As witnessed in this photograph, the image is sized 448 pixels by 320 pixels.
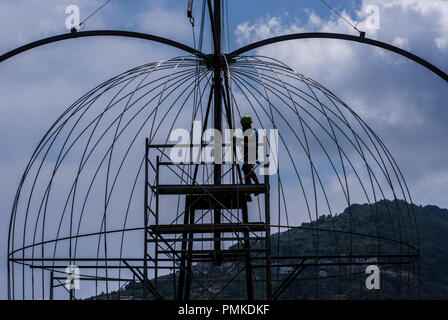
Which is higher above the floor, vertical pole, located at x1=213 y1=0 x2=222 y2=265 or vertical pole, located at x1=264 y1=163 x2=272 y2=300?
vertical pole, located at x1=213 y1=0 x2=222 y2=265

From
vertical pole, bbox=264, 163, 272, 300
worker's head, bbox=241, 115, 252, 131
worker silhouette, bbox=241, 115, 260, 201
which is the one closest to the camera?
vertical pole, bbox=264, 163, 272, 300

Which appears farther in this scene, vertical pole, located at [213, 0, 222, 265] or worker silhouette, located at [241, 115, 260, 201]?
vertical pole, located at [213, 0, 222, 265]

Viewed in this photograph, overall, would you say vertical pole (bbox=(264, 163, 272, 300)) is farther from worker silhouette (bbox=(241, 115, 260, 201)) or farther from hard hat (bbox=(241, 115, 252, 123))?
hard hat (bbox=(241, 115, 252, 123))

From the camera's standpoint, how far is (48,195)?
20391 millimetres

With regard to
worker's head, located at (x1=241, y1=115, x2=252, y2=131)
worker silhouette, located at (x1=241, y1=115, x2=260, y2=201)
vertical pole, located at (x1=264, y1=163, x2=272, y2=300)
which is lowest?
vertical pole, located at (x1=264, y1=163, x2=272, y2=300)

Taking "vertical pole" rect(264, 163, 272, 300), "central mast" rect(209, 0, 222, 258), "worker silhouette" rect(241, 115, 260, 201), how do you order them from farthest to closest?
"central mast" rect(209, 0, 222, 258), "worker silhouette" rect(241, 115, 260, 201), "vertical pole" rect(264, 163, 272, 300)

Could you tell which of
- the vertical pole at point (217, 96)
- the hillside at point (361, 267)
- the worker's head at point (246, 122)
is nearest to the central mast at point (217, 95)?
the vertical pole at point (217, 96)

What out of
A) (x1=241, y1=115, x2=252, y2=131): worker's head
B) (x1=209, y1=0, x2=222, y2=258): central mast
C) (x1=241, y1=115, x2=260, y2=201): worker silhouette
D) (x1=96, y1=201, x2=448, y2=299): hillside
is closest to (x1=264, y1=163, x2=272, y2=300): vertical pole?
(x1=241, y1=115, x2=260, y2=201): worker silhouette

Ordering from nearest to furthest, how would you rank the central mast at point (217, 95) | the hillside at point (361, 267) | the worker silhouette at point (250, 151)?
1. the worker silhouette at point (250, 151)
2. the central mast at point (217, 95)
3. the hillside at point (361, 267)

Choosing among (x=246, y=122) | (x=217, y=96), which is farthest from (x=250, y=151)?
(x=217, y=96)

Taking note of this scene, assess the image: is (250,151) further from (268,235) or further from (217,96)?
(268,235)

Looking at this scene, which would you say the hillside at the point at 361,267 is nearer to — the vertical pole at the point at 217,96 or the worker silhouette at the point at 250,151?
the vertical pole at the point at 217,96

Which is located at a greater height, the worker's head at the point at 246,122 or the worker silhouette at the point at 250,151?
the worker's head at the point at 246,122

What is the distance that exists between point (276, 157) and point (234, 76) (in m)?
2.84
